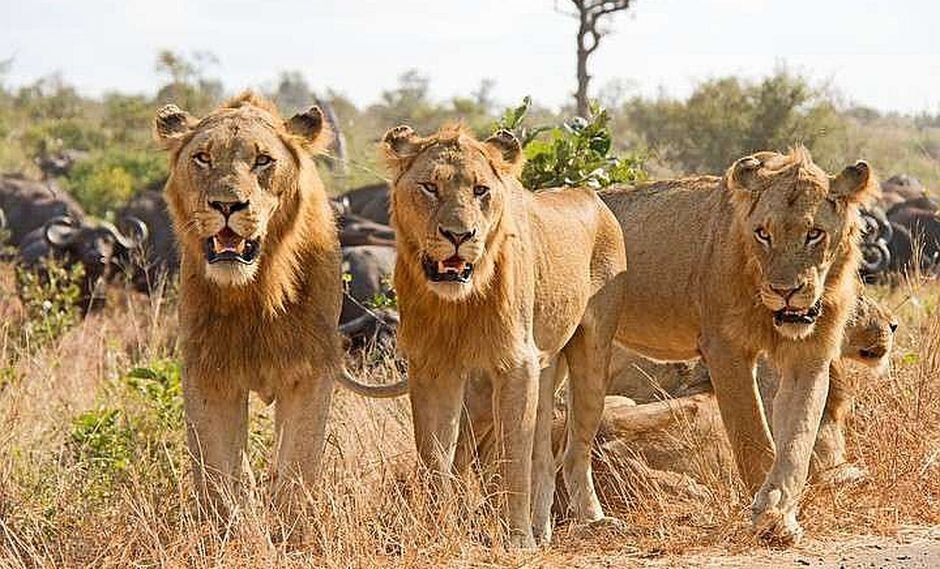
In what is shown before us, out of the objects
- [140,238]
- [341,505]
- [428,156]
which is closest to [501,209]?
[428,156]

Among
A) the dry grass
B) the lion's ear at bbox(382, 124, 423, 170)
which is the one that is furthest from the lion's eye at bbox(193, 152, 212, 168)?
the dry grass

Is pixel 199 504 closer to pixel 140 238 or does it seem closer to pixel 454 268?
pixel 454 268

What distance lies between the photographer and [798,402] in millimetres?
6199

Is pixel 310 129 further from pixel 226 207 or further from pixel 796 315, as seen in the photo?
pixel 796 315

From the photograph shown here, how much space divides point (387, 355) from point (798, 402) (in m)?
3.44

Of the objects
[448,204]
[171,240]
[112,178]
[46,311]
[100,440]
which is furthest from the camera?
[112,178]

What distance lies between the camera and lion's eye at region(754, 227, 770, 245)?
6078mm

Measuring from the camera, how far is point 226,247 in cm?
539

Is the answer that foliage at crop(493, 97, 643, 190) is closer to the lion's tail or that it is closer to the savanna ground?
the savanna ground

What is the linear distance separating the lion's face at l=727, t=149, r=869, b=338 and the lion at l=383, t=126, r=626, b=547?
2.61 feet

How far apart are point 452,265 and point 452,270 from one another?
0.02m

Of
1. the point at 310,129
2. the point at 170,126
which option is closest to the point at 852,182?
the point at 310,129

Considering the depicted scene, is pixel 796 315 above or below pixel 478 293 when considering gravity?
below

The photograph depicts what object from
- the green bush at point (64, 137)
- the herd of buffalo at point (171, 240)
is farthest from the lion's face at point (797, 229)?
the green bush at point (64, 137)
